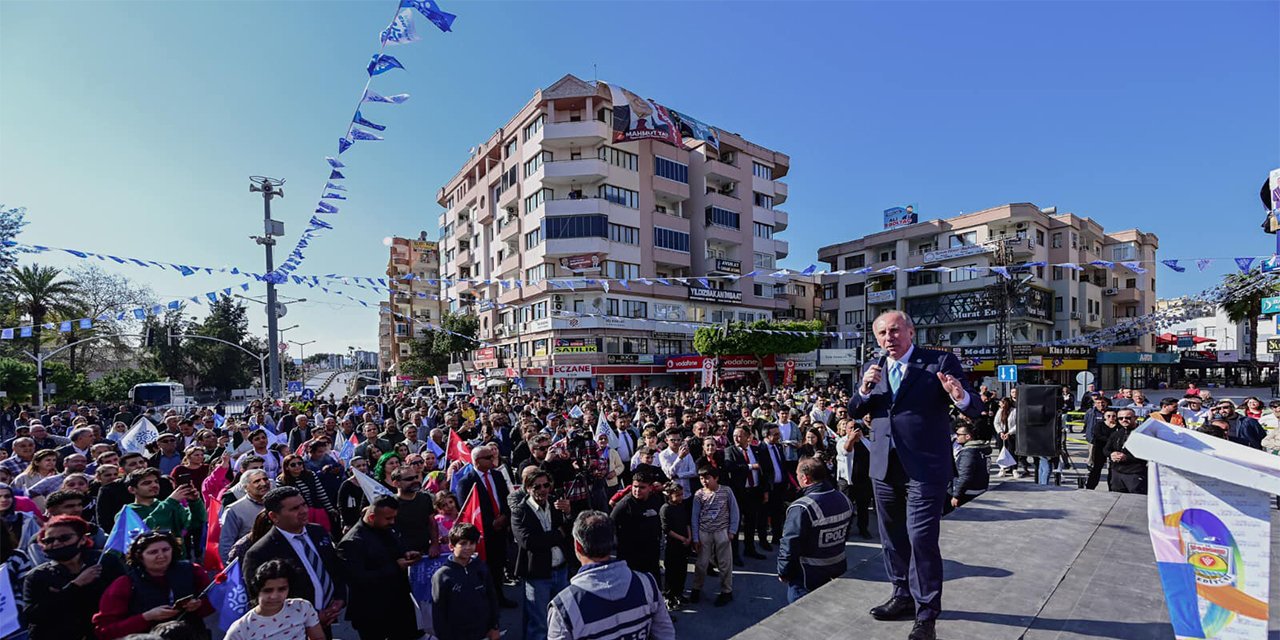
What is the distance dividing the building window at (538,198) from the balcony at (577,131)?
373cm

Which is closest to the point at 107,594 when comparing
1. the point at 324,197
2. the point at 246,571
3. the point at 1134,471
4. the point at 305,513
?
the point at 246,571

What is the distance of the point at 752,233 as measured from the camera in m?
52.3

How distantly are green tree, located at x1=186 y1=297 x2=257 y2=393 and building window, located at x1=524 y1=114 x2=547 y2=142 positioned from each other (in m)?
36.0

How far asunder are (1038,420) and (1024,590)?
20.3 feet

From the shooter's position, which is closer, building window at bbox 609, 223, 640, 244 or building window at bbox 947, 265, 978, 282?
building window at bbox 609, 223, 640, 244

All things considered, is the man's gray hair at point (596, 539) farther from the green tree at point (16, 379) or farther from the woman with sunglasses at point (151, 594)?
the green tree at point (16, 379)

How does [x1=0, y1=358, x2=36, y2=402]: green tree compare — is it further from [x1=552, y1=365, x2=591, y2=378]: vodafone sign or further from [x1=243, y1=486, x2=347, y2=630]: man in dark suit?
[x1=243, y1=486, x2=347, y2=630]: man in dark suit

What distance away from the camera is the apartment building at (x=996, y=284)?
45906mm

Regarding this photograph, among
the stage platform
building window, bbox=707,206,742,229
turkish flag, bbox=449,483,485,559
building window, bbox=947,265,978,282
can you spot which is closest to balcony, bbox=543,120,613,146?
building window, bbox=707,206,742,229

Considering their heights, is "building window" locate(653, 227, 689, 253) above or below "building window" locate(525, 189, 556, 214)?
below

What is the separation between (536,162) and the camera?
45.1 metres

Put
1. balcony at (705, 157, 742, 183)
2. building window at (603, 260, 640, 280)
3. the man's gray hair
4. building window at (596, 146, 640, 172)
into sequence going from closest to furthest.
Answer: the man's gray hair, building window at (603, 260, 640, 280), building window at (596, 146, 640, 172), balcony at (705, 157, 742, 183)

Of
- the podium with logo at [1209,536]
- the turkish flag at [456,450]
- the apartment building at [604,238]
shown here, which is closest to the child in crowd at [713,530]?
the turkish flag at [456,450]

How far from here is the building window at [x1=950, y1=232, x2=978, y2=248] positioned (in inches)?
1950
